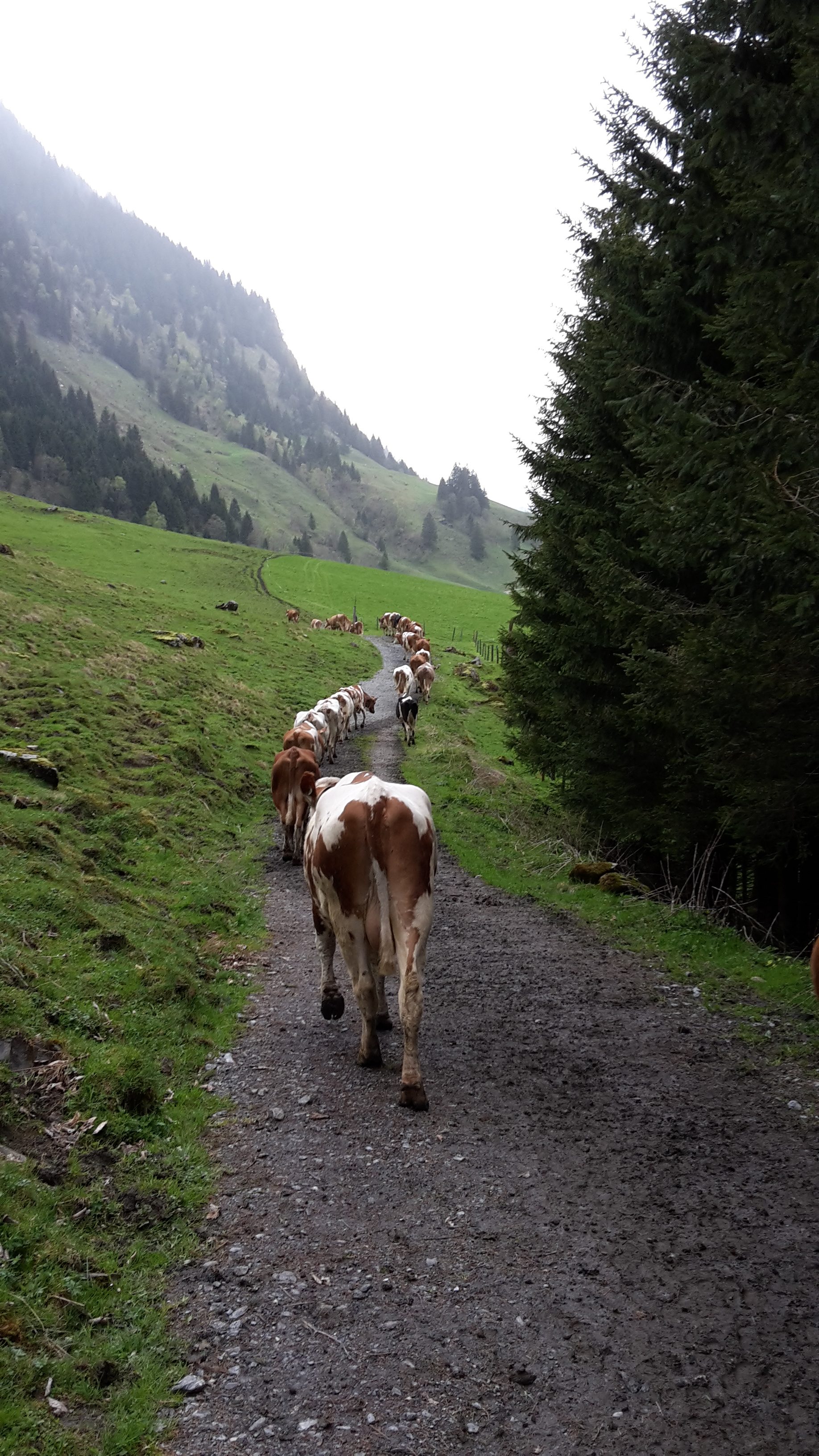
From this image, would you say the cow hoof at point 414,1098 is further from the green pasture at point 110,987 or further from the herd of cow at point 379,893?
the green pasture at point 110,987

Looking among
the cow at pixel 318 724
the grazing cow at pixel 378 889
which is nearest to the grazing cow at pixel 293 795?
the cow at pixel 318 724

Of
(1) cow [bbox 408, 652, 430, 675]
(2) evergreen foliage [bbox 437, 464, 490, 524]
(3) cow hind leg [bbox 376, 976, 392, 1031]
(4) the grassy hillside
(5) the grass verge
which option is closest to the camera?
(3) cow hind leg [bbox 376, 976, 392, 1031]

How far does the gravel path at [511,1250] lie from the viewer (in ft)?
11.5

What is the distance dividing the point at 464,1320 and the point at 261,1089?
2.83 m

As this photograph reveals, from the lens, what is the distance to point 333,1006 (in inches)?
307

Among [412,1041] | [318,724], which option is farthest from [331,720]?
[412,1041]

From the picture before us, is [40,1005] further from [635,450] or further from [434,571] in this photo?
[434,571]

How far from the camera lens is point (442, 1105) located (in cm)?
625

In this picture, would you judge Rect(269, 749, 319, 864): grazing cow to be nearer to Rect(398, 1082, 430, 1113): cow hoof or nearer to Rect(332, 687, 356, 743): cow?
Rect(398, 1082, 430, 1113): cow hoof

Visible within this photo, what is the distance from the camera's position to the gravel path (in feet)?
11.5

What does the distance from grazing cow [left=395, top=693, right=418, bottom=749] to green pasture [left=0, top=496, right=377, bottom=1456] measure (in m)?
3.77

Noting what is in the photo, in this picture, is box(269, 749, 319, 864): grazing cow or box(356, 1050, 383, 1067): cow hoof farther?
box(269, 749, 319, 864): grazing cow

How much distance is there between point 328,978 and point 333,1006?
26cm

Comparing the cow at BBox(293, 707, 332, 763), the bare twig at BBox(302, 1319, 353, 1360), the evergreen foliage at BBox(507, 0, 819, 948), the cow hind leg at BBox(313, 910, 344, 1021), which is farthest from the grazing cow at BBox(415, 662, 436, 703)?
the bare twig at BBox(302, 1319, 353, 1360)
